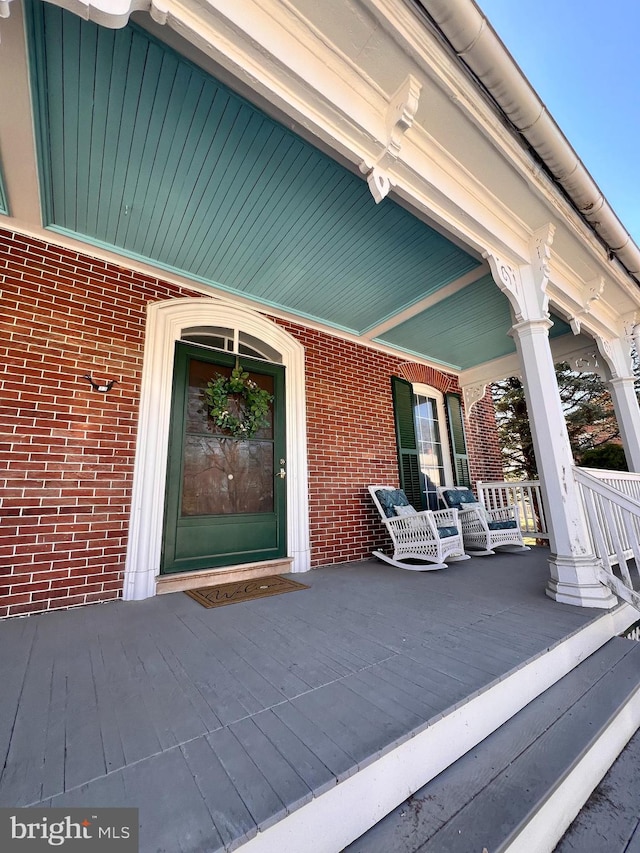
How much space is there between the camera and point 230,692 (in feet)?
4.36

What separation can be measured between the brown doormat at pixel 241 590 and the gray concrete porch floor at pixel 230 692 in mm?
133

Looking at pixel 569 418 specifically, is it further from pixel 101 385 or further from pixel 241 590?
pixel 101 385

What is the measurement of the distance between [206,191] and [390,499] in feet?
10.9

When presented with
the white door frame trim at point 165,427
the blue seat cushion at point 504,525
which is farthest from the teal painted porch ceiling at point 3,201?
the blue seat cushion at point 504,525

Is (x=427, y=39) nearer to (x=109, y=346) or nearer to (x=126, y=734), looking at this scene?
(x=109, y=346)

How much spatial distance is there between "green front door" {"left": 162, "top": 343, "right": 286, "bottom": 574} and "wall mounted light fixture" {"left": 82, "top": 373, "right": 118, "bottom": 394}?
0.50 m

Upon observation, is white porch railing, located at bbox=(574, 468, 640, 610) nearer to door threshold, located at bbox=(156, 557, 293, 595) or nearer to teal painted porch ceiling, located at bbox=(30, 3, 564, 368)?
teal painted porch ceiling, located at bbox=(30, 3, 564, 368)

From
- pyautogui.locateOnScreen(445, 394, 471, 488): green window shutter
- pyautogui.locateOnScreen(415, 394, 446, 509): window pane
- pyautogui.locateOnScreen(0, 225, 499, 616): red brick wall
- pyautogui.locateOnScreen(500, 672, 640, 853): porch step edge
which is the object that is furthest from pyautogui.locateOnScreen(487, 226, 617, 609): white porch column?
pyautogui.locateOnScreen(0, 225, 499, 616): red brick wall

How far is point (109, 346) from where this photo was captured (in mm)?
2838

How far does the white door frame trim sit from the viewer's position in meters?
2.69

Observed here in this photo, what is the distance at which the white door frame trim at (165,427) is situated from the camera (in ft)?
8.84

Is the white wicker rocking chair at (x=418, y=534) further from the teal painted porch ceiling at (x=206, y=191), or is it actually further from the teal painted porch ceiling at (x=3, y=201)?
the teal painted porch ceiling at (x=3, y=201)

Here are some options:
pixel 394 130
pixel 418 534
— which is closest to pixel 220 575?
pixel 418 534

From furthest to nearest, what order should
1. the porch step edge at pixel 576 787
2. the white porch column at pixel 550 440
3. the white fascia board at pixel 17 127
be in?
the white porch column at pixel 550 440, the white fascia board at pixel 17 127, the porch step edge at pixel 576 787
